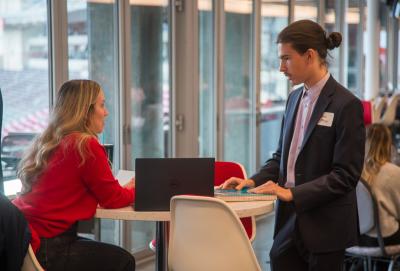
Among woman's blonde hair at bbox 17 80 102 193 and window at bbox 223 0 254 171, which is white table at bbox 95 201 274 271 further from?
window at bbox 223 0 254 171

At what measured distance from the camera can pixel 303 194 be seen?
227 centimetres

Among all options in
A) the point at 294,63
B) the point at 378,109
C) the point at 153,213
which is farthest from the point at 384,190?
the point at 378,109

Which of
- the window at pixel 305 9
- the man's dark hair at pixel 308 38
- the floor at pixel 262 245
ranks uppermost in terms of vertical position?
the window at pixel 305 9

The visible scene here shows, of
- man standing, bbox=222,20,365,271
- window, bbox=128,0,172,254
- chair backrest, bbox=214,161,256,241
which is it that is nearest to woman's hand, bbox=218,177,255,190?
man standing, bbox=222,20,365,271

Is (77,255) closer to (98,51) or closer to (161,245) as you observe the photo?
(161,245)

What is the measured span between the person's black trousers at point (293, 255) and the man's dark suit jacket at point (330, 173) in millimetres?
36

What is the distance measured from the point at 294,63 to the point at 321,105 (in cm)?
19

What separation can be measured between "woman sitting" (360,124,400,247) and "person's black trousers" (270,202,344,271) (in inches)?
49.5

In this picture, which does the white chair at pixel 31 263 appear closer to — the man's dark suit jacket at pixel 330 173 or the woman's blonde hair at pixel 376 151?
the man's dark suit jacket at pixel 330 173

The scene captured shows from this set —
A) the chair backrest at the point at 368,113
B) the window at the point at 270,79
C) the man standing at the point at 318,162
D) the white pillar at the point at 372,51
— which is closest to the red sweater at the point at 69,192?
the man standing at the point at 318,162

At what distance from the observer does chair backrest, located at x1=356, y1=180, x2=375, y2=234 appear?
3.56 metres

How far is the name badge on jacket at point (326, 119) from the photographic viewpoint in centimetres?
229

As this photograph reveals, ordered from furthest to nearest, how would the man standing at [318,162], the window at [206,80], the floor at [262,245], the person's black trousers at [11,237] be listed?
1. the window at [206,80]
2. the floor at [262,245]
3. the man standing at [318,162]
4. the person's black trousers at [11,237]

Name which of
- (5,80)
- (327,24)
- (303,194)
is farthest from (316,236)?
(327,24)
